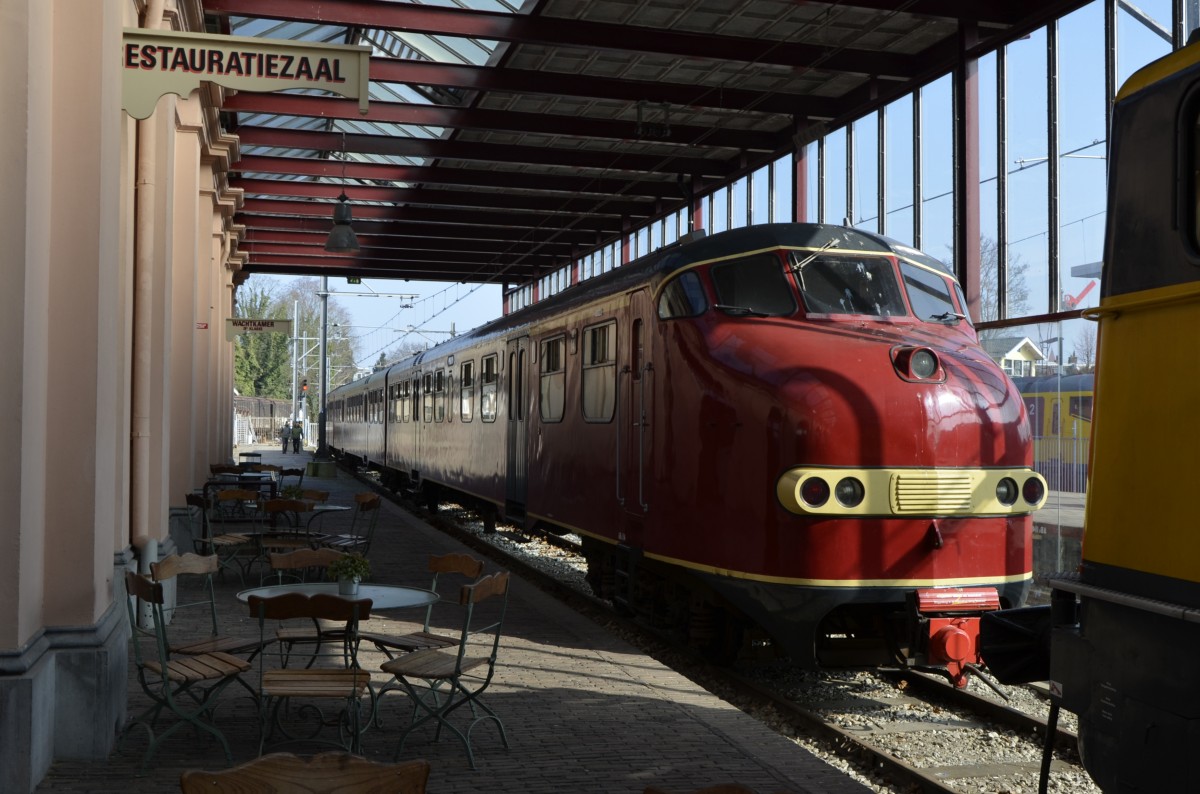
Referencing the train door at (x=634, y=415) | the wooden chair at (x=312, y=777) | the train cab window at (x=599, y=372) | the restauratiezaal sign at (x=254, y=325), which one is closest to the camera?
the wooden chair at (x=312, y=777)

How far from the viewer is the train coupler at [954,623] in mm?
7660

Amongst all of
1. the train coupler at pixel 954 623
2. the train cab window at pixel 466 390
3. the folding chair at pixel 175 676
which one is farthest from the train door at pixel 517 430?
the folding chair at pixel 175 676

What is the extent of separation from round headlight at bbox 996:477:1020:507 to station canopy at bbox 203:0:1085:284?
8066 mm

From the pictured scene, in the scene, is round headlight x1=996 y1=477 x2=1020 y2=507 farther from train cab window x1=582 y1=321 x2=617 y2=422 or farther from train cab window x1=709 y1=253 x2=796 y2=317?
train cab window x1=582 y1=321 x2=617 y2=422

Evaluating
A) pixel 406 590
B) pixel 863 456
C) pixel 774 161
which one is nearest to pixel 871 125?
pixel 774 161

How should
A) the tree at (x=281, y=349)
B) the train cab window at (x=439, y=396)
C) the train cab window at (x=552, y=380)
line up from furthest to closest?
the tree at (x=281, y=349), the train cab window at (x=439, y=396), the train cab window at (x=552, y=380)

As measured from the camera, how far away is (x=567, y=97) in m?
20.1

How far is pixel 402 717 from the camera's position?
7277mm

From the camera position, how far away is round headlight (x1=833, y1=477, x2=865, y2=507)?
787 cm

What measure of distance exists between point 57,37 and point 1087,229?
1068cm

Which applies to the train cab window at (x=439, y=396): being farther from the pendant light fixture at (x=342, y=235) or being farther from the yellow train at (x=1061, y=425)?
the yellow train at (x=1061, y=425)

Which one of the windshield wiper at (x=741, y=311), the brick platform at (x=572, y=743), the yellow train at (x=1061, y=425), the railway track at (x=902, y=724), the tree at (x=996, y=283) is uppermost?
the tree at (x=996, y=283)

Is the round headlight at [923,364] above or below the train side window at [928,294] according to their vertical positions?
below

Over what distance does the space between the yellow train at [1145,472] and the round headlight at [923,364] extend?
3.49 metres
